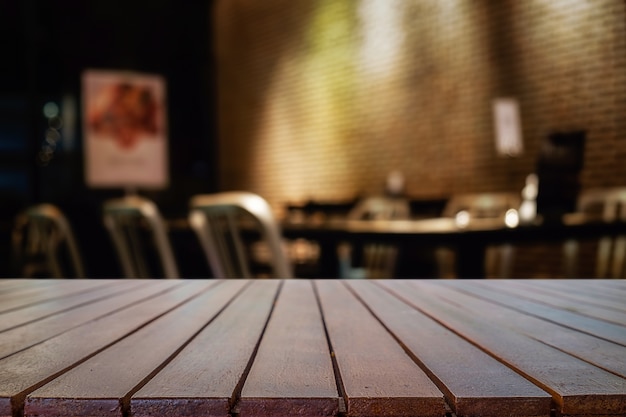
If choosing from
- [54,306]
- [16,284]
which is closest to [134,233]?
[16,284]

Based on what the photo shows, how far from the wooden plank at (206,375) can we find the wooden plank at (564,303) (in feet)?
1.47

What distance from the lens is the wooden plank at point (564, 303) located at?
0.74 metres

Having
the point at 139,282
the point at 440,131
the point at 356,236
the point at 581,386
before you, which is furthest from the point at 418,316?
the point at 440,131

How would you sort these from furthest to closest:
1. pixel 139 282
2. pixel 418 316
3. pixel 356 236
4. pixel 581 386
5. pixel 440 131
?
pixel 440 131
pixel 356 236
pixel 139 282
pixel 418 316
pixel 581 386

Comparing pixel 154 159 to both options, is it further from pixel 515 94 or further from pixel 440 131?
pixel 515 94

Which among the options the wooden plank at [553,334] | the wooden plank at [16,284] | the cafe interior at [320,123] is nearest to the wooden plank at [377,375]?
the wooden plank at [553,334]

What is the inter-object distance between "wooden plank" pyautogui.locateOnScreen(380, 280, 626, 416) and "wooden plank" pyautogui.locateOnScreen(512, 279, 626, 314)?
9.7 inches

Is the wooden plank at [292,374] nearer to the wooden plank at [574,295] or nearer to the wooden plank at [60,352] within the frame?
the wooden plank at [60,352]

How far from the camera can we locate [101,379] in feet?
1.50

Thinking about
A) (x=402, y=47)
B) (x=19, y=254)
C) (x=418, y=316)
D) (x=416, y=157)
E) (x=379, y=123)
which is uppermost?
(x=402, y=47)

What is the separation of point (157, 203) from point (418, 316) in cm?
555

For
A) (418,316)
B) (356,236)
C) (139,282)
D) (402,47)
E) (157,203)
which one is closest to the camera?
(418,316)

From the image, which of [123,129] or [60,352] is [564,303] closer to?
[60,352]

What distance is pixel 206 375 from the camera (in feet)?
1.53
